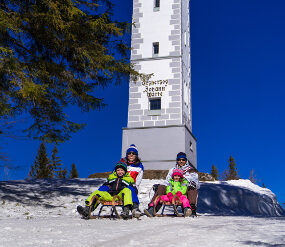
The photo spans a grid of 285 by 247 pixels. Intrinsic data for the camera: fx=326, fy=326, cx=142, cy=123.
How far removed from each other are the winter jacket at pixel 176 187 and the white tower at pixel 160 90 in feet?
28.2

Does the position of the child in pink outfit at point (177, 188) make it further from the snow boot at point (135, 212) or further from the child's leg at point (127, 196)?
the child's leg at point (127, 196)

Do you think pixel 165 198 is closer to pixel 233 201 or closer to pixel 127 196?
pixel 127 196

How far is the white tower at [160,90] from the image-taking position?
614 inches

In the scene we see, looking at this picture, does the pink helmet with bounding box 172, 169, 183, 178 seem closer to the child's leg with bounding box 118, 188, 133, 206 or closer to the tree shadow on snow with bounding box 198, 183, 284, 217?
the child's leg with bounding box 118, 188, 133, 206

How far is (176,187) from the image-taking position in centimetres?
643

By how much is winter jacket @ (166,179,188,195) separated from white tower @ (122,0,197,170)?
861 cm

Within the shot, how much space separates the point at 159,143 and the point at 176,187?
9.23 m

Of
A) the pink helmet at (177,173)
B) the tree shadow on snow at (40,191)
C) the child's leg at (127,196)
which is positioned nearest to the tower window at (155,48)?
the tree shadow on snow at (40,191)

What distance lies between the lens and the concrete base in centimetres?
1534

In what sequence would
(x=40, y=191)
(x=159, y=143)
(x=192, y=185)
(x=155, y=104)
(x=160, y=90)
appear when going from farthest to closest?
(x=155, y=104), (x=160, y=90), (x=159, y=143), (x=40, y=191), (x=192, y=185)

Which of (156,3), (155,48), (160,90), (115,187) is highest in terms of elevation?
(156,3)

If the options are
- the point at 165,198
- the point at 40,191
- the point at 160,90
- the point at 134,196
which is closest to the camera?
the point at 134,196

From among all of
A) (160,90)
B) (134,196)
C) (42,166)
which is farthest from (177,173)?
Answer: (42,166)

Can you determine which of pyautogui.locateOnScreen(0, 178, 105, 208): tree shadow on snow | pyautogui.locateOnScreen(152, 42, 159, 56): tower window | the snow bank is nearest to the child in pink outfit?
the snow bank
